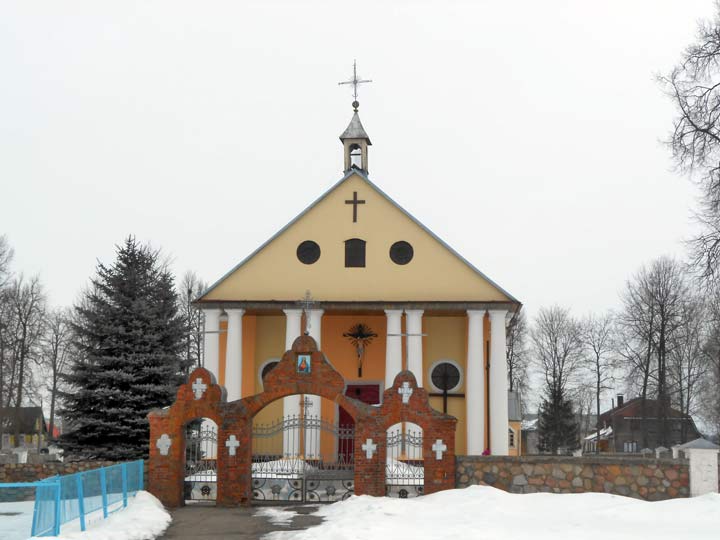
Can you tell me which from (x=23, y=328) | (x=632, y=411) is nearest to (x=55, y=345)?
(x=23, y=328)

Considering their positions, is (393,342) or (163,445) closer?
(163,445)

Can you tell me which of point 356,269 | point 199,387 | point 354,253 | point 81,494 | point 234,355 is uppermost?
point 354,253

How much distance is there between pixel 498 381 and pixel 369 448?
8.81 m

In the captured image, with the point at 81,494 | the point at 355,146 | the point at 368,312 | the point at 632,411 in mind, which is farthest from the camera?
the point at 632,411

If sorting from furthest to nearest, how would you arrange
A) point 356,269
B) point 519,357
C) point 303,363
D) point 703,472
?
1. point 519,357
2. point 356,269
3. point 303,363
4. point 703,472

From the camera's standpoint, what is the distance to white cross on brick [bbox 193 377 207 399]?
669 inches

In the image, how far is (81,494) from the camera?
40.9 feet

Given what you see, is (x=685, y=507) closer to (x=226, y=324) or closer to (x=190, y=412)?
(x=190, y=412)

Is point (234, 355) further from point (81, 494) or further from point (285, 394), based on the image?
point (81, 494)

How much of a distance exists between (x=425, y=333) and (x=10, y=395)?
26.3 meters

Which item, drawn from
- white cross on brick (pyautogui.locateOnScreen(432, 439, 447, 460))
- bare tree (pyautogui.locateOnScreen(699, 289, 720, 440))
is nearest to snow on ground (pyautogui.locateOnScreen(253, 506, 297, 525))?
white cross on brick (pyautogui.locateOnScreen(432, 439, 447, 460))

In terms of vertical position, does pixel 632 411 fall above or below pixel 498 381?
below

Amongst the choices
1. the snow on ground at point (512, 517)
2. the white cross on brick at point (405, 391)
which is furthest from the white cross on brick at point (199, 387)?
the white cross on brick at point (405, 391)

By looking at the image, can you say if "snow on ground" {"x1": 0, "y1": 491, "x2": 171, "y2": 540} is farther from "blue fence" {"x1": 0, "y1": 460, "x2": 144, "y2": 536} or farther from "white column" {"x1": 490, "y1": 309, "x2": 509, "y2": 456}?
"white column" {"x1": 490, "y1": 309, "x2": 509, "y2": 456}
